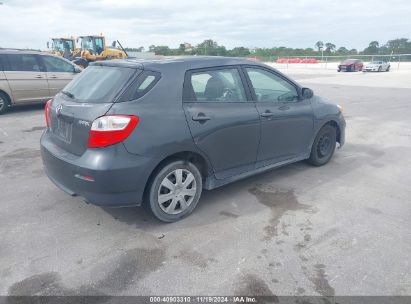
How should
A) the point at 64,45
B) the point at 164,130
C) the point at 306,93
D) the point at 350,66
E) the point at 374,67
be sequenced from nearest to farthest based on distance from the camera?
1. the point at 164,130
2. the point at 306,93
3. the point at 64,45
4. the point at 374,67
5. the point at 350,66

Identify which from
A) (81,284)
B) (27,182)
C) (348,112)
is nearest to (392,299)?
(81,284)

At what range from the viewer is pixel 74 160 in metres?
3.26

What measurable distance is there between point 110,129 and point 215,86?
1.31 meters

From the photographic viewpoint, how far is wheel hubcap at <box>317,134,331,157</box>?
526cm

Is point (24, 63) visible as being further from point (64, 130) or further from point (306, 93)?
point (306, 93)

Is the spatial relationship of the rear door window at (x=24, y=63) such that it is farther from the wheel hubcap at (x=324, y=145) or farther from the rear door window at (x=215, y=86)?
the wheel hubcap at (x=324, y=145)

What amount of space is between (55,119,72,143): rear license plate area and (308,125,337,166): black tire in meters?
3.39

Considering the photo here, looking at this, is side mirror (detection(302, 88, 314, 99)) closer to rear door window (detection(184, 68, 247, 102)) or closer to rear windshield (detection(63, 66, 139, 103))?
rear door window (detection(184, 68, 247, 102))

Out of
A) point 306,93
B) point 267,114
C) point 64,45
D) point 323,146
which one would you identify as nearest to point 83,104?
point 267,114

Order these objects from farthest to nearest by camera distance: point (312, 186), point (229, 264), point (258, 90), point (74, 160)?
1. point (312, 186)
2. point (258, 90)
3. point (74, 160)
4. point (229, 264)

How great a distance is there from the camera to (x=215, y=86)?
380 centimetres

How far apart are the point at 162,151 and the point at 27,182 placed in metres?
2.49

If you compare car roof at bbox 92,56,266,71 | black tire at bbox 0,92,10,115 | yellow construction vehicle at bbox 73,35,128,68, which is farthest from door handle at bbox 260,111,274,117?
yellow construction vehicle at bbox 73,35,128,68

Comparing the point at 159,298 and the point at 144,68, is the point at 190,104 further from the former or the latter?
the point at 159,298
